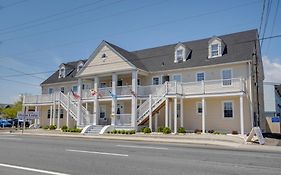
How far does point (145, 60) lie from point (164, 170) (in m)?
26.6

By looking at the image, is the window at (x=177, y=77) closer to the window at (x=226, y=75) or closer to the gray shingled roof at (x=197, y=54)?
the gray shingled roof at (x=197, y=54)

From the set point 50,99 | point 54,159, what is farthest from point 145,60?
point 54,159

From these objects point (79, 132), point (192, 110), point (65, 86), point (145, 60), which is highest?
point (145, 60)

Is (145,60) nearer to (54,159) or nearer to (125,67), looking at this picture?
(125,67)

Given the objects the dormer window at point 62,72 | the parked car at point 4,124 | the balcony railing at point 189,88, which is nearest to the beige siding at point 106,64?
the balcony railing at point 189,88

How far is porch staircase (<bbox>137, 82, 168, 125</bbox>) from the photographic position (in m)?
27.3

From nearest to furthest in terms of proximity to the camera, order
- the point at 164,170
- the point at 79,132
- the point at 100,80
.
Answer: the point at 164,170 < the point at 79,132 < the point at 100,80

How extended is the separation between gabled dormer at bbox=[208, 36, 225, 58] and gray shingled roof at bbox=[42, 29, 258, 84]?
50 cm

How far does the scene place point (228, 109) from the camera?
2680 cm

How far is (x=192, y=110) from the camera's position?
2875cm

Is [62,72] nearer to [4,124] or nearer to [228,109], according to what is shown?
[4,124]

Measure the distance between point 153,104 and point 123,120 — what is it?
162 inches

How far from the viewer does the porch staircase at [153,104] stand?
2728cm

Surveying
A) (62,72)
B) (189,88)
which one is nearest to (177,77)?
(189,88)
